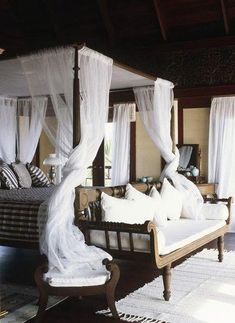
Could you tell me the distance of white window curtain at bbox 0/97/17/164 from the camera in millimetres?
7246

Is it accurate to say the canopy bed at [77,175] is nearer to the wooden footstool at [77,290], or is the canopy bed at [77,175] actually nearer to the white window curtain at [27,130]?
the wooden footstool at [77,290]

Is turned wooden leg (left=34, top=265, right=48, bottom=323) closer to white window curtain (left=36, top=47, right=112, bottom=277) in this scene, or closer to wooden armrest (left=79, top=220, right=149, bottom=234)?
white window curtain (left=36, top=47, right=112, bottom=277)

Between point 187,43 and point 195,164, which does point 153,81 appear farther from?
point 195,164

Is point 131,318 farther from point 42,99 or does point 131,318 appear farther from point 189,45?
point 189,45

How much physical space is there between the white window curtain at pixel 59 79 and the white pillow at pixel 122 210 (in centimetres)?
67

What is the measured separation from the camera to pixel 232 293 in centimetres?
412

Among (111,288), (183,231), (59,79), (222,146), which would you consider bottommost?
(111,288)

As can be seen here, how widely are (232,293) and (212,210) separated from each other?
1622 mm

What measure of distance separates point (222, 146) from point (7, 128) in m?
3.77

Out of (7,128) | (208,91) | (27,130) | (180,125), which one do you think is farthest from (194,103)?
(7,128)

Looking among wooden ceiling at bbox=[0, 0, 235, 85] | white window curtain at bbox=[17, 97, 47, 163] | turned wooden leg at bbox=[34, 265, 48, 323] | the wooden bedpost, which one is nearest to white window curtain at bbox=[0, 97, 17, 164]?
white window curtain at bbox=[17, 97, 47, 163]

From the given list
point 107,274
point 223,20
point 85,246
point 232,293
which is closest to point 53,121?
point 85,246

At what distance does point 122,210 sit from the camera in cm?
443

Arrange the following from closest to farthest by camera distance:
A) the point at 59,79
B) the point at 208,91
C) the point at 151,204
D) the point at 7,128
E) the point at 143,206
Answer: the point at 59,79 < the point at 143,206 < the point at 151,204 < the point at 208,91 < the point at 7,128
